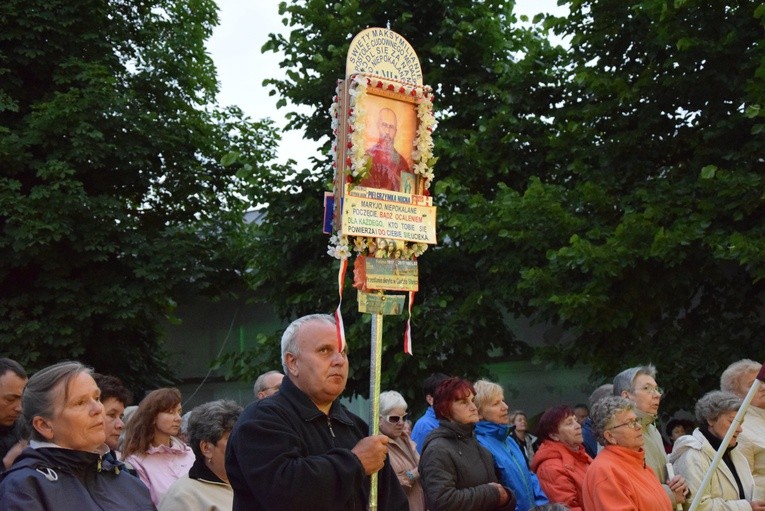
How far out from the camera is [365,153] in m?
5.49

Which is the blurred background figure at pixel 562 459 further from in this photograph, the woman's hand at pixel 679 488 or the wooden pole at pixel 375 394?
the wooden pole at pixel 375 394

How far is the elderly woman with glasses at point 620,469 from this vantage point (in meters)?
6.23

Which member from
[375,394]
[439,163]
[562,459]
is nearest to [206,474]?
[375,394]

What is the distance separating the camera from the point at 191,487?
5.70 m

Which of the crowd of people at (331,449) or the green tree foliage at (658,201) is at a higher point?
the green tree foliage at (658,201)

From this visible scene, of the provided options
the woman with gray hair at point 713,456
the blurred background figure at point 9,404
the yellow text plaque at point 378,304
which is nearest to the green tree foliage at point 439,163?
the woman with gray hair at point 713,456

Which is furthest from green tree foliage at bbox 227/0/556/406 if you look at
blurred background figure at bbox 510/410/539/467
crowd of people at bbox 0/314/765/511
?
crowd of people at bbox 0/314/765/511

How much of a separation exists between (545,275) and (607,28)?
10.6ft

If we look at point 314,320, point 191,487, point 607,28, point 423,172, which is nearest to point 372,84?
point 423,172

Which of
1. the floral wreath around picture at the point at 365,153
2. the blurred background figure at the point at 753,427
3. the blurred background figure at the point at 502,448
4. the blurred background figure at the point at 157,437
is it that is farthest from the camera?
the blurred background figure at the point at 753,427

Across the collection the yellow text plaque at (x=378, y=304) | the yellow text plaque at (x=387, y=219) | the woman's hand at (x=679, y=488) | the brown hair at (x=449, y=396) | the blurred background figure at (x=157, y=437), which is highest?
the yellow text plaque at (x=387, y=219)

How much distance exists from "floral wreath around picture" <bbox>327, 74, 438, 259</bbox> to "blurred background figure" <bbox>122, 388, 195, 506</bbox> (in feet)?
6.28

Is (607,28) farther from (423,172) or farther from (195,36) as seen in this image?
(195,36)

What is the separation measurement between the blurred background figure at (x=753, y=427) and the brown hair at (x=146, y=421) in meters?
4.26
